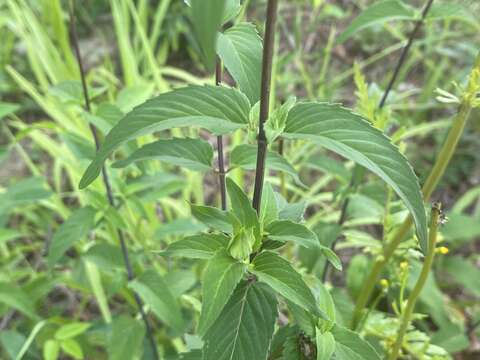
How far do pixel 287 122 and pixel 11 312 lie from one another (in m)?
1.17

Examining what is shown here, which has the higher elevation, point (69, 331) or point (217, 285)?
point (217, 285)

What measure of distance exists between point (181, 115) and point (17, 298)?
796mm

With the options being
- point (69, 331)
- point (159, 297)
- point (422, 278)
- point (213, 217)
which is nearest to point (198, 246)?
point (213, 217)

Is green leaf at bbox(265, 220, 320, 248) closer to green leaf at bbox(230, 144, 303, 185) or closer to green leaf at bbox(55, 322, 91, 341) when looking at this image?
green leaf at bbox(230, 144, 303, 185)

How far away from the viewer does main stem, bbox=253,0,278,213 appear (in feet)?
1.21

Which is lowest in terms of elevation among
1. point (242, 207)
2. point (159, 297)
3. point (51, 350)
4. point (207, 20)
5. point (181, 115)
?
point (51, 350)

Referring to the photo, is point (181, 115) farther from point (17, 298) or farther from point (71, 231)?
point (17, 298)

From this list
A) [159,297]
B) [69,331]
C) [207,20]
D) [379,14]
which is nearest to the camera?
[207,20]

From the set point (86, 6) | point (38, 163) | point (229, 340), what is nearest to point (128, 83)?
point (38, 163)

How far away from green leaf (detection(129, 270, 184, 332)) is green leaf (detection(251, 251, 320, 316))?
1.31 feet

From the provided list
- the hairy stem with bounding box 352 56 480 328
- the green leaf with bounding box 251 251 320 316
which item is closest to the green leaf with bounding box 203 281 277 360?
the green leaf with bounding box 251 251 320 316

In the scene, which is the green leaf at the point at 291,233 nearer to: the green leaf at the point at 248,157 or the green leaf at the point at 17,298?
the green leaf at the point at 248,157

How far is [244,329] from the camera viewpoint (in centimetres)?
48

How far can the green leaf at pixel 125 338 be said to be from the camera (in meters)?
0.88
